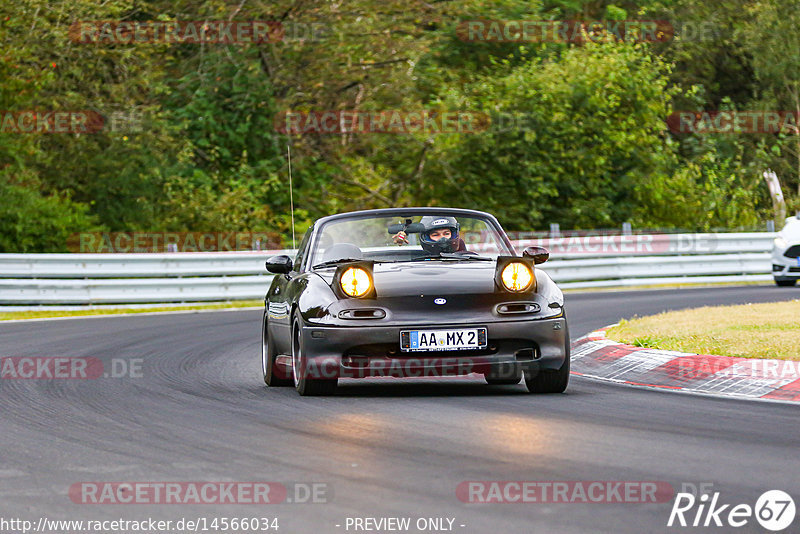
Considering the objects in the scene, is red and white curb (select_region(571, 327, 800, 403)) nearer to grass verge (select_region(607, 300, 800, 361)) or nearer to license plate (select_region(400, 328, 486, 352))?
grass verge (select_region(607, 300, 800, 361))

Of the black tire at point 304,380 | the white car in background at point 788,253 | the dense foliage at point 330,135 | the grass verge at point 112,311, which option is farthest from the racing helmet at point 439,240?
the dense foliage at point 330,135

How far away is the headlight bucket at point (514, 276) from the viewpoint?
983 centimetres

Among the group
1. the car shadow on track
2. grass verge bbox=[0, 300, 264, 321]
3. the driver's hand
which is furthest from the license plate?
grass verge bbox=[0, 300, 264, 321]

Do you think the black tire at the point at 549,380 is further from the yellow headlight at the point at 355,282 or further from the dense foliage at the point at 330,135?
the dense foliage at the point at 330,135

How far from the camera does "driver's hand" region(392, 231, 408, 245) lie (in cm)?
1096

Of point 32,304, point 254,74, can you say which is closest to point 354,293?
point 32,304

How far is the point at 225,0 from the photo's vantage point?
1280 inches

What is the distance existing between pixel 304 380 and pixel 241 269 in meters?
13.8

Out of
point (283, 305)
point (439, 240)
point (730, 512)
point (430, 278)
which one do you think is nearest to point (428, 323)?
point (430, 278)

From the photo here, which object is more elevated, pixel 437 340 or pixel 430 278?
pixel 430 278

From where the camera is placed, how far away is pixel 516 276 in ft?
32.5

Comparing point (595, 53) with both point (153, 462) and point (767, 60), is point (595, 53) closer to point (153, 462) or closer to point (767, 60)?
point (767, 60)

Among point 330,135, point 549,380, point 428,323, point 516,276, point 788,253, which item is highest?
point 330,135

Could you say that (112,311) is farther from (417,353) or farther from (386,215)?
(417,353)
